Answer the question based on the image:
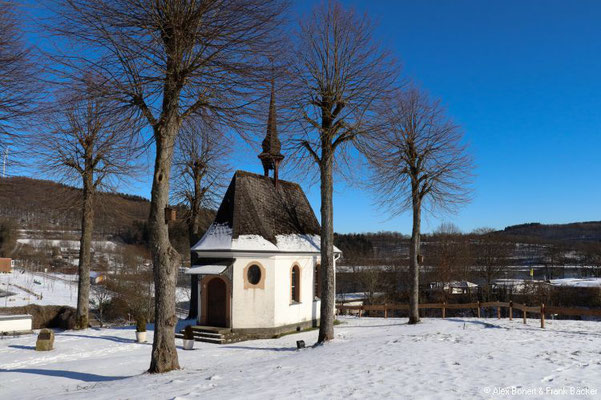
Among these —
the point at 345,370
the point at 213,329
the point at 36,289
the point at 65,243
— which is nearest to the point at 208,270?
the point at 213,329

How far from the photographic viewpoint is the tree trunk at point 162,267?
997 cm

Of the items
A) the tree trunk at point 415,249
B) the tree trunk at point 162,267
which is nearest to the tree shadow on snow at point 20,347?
the tree trunk at point 162,267

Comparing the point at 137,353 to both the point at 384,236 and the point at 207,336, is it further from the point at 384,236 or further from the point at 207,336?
the point at 384,236

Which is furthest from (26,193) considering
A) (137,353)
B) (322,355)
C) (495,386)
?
(495,386)

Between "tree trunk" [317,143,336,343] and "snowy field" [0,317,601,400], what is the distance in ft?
2.23

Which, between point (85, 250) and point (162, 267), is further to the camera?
point (85, 250)

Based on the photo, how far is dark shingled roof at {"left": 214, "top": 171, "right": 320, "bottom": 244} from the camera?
62.2ft

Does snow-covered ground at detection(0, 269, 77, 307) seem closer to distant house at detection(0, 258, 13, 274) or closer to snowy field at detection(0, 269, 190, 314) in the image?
snowy field at detection(0, 269, 190, 314)

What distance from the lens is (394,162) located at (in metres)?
18.9

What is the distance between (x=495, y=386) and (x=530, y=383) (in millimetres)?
707

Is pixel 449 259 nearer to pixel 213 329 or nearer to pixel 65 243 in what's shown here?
pixel 213 329

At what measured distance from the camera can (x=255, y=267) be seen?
18.3 metres

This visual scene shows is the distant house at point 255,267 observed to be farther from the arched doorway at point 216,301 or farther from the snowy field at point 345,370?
the snowy field at point 345,370

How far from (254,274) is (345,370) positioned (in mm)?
9844
